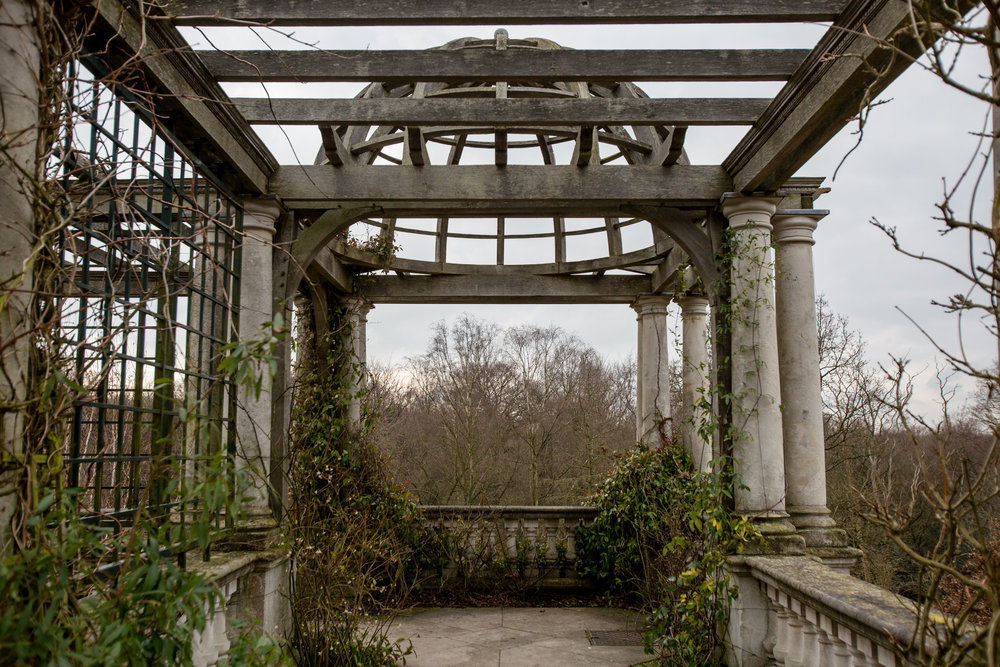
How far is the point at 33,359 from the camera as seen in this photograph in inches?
91.9

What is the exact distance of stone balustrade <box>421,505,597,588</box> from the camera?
26.6 ft

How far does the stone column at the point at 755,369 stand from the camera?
5.06m

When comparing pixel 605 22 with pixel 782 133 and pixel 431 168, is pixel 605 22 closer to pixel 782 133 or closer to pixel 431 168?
pixel 782 133

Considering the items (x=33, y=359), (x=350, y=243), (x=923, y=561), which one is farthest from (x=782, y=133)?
(x=350, y=243)

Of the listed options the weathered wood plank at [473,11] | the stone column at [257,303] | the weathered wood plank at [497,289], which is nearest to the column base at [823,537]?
the weathered wood plank at [473,11]

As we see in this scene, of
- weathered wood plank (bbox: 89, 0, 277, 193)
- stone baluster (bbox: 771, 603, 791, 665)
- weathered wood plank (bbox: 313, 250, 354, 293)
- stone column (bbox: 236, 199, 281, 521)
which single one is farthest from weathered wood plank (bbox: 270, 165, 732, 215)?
stone baluster (bbox: 771, 603, 791, 665)

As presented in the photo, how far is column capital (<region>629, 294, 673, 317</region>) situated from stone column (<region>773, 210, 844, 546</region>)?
2.90 metres

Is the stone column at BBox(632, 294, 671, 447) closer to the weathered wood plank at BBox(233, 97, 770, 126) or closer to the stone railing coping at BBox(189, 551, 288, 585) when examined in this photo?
the weathered wood plank at BBox(233, 97, 770, 126)

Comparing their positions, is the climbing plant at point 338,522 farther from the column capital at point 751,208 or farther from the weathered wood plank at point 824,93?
the weathered wood plank at point 824,93

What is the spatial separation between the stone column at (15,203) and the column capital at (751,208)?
4318mm

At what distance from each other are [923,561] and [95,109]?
3.31 m

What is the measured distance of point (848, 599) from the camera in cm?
316

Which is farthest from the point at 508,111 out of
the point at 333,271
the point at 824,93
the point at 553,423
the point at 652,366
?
the point at 553,423

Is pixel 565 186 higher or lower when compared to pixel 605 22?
lower
